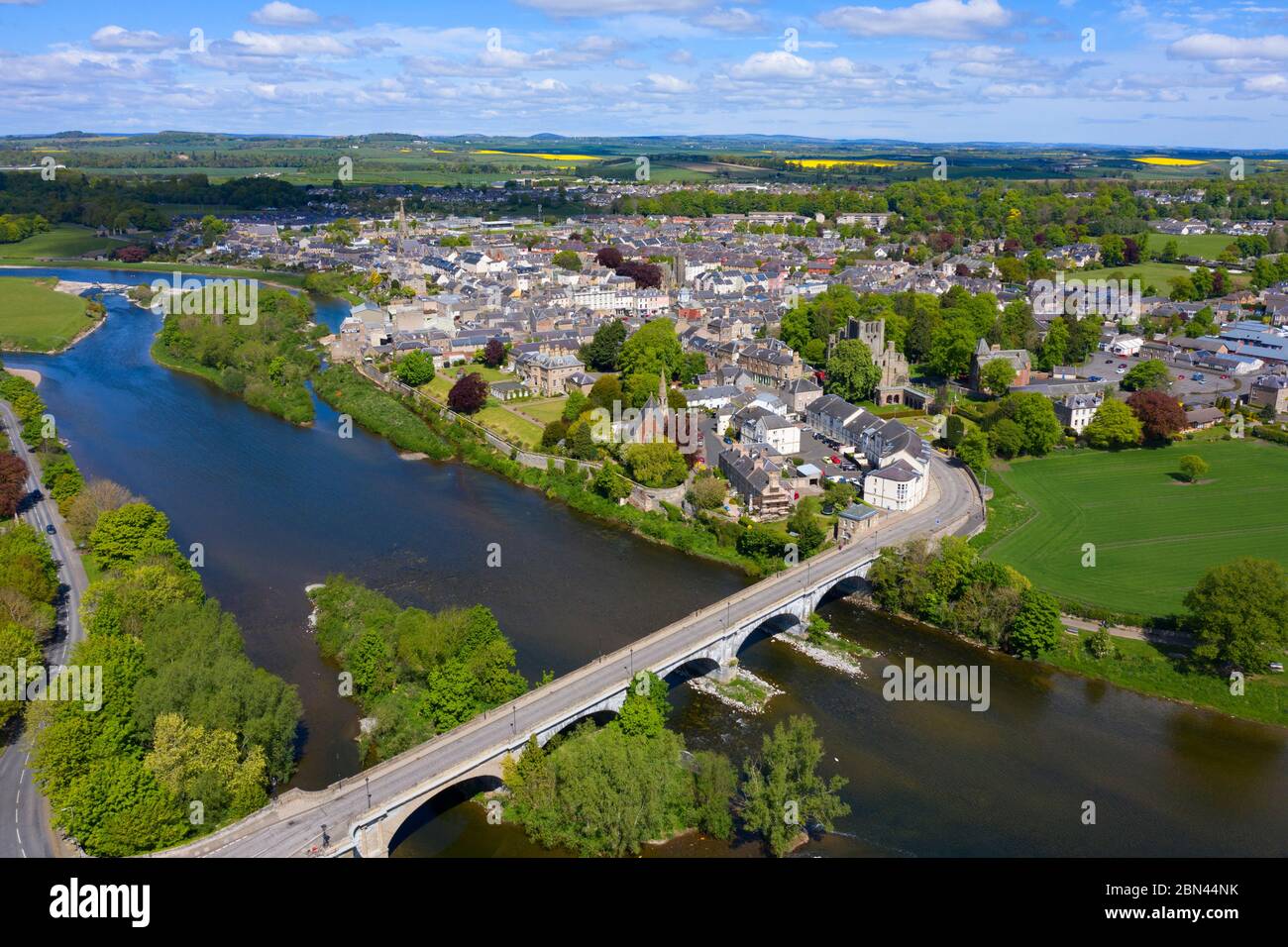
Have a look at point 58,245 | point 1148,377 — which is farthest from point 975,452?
point 58,245

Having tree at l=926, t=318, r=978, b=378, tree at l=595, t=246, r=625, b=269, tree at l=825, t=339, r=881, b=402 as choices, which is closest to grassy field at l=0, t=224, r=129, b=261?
tree at l=595, t=246, r=625, b=269

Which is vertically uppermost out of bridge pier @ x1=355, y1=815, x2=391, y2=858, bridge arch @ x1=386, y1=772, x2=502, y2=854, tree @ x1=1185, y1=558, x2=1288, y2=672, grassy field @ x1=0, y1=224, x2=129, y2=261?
grassy field @ x1=0, y1=224, x2=129, y2=261

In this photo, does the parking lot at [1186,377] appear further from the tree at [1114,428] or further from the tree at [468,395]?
the tree at [468,395]

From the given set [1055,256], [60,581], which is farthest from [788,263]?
[60,581]

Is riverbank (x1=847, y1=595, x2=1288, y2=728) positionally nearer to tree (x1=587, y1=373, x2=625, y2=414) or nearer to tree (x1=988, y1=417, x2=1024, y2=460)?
tree (x1=988, y1=417, x2=1024, y2=460)

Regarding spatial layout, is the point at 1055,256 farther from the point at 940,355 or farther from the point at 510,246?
the point at 510,246

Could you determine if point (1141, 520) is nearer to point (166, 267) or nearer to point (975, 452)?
point (975, 452)
